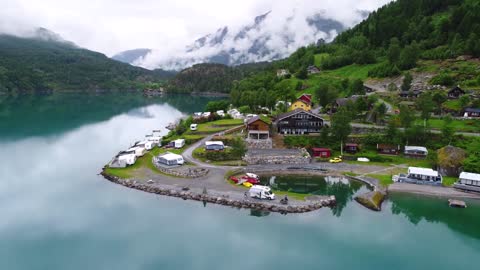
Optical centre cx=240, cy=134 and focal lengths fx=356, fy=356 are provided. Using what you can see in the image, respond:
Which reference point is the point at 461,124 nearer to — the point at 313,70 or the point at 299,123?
the point at 299,123

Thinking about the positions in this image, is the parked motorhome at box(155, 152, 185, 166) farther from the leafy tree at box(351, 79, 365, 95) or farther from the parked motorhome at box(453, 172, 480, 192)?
the leafy tree at box(351, 79, 365, 95)

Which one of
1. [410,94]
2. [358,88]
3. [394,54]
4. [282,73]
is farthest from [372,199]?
[282,73]

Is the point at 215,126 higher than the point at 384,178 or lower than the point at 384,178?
higher

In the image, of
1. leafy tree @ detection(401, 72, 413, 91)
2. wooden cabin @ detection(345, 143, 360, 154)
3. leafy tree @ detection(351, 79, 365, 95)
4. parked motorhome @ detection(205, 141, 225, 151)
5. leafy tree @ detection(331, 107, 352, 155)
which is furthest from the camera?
leafy tree @ detection(351, 79, 365, 95)

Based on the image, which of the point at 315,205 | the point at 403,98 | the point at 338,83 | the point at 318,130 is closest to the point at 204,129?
the point at 318,130

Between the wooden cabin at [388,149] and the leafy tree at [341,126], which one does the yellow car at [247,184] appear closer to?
the leafy tree at [341,126]

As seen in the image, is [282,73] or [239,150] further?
[282,73]

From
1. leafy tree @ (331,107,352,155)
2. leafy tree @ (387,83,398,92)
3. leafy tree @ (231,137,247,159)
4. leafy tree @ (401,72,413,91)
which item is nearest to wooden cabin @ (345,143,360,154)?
leafy tree @ (331,107,352,155)
